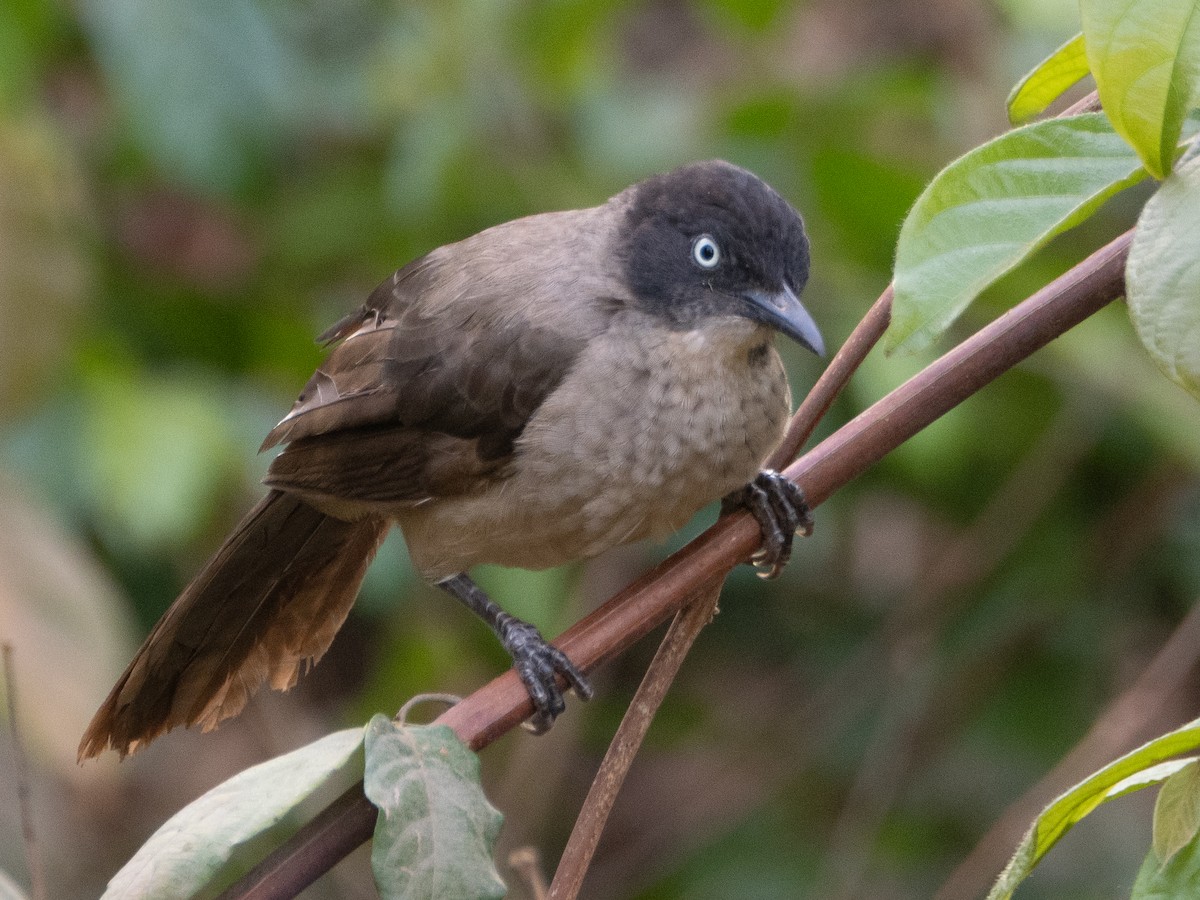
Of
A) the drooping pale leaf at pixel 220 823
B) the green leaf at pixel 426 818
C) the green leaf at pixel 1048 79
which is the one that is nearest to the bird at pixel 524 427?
the green leaf at pixel 426 818

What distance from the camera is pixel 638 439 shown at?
2904 millimetres

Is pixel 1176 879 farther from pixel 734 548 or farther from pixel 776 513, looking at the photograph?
pixel 776 513

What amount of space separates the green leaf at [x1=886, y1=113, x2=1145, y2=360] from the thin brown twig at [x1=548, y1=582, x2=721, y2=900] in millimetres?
855

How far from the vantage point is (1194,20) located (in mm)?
1305

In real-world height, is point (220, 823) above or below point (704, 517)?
above

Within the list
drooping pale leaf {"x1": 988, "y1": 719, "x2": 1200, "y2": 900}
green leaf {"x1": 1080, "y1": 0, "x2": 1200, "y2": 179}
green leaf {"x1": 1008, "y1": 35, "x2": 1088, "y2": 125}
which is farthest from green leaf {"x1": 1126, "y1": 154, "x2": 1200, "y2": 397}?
green leaf {"x1": 1008, "y1": 35, "x2": 1088, "y2": 125}

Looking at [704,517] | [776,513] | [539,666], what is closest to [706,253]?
[776,513]

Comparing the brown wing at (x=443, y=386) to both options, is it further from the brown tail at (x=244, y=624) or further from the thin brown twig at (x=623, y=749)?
the thin brown twig at (x=623, y=749)

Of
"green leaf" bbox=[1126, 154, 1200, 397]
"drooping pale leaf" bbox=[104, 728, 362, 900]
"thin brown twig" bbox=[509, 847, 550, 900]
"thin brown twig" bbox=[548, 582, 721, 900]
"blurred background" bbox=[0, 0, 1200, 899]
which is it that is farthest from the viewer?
"blurred background" bbox=[0, 0, 1200, 899]

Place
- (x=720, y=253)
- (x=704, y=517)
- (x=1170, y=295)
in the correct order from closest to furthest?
(x=1170, y=295)
(x=720, y=253)
(x=704, y=517)

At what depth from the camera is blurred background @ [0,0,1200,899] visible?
13.0ft

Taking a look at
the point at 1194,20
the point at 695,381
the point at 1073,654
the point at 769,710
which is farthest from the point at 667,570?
the point at 769,710

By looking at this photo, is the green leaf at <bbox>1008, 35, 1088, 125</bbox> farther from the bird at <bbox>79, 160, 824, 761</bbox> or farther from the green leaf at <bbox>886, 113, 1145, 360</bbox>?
the bird at <bbox>79, 160, 824, 761</bbox>

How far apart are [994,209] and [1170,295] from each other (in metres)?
0.24
